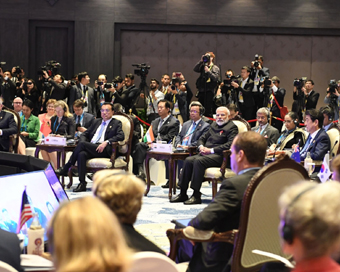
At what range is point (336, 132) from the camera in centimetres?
602

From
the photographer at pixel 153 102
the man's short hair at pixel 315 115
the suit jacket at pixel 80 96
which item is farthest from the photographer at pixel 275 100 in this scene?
the man's short hair at pixel 315 115

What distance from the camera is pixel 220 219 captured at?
285 cm

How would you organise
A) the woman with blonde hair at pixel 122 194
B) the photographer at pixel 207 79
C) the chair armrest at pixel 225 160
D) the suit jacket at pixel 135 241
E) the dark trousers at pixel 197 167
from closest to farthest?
the woman with blonde hair at pixel 122 194 < the suit jacket at pixel 135 241 < the chair armrest at pixel 225 160 < the dark trousers at pixel 197 167 < the photographer at pixel 207 79

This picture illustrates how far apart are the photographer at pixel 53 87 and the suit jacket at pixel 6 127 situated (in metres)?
2.47

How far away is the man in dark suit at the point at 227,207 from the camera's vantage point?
2.79 metres

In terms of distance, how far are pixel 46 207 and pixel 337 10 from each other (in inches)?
475

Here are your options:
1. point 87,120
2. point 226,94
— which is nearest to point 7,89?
point 87,120

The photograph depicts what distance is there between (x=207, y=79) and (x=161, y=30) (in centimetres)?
344

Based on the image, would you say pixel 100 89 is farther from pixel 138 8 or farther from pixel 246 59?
pixel 246 59

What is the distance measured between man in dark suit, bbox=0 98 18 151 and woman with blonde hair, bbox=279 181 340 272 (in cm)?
664

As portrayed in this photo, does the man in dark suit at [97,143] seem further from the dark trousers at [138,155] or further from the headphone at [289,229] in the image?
the headphone at [289,229]

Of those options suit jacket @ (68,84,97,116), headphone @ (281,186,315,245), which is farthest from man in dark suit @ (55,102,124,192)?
headphone @ (281,186,315,245)

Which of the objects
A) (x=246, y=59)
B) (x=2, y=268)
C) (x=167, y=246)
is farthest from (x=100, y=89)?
(x=2, y=268)

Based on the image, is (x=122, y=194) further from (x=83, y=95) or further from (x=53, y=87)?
(x=53, y=87)
